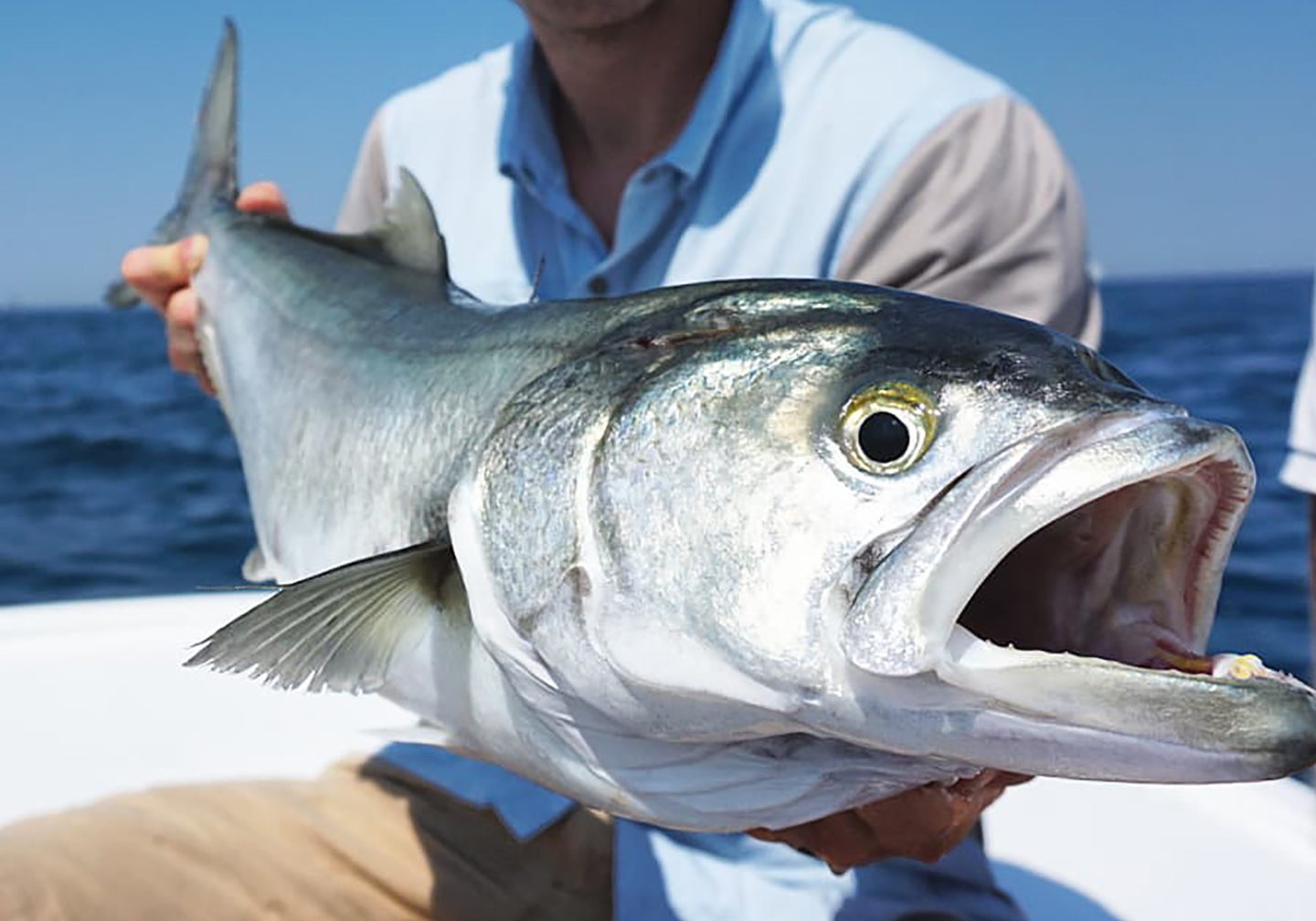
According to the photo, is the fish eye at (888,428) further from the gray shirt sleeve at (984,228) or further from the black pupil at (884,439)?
the gray shirt sleeve at (984,228)

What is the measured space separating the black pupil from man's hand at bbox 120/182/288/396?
6.48 feet

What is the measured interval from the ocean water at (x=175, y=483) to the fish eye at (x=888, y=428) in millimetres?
5077

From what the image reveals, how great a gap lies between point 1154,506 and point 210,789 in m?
2.08

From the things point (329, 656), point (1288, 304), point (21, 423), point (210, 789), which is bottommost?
point (1288, 304)

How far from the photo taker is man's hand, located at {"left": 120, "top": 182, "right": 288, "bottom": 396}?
2.80m

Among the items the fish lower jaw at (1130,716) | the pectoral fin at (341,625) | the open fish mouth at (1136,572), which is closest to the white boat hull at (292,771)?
→ the pectoral fin at (341,625)

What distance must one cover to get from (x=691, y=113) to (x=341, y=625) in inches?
63.8

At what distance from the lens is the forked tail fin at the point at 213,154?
3.06 metres

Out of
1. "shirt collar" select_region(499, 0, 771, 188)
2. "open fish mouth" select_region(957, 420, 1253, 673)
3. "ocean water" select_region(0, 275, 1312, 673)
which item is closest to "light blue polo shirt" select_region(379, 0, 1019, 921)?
"shirt collar" select_region(499, 0, 771, 188)

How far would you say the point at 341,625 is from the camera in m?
1.60

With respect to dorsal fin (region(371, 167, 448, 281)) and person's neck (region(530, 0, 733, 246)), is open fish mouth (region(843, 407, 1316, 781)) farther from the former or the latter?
person's neck (region(530, 0, 733, 246))

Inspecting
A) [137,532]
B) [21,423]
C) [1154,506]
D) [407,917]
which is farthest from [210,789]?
[21,423]

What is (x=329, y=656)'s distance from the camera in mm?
1619

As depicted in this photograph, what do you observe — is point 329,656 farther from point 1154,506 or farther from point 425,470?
point 1154,506
